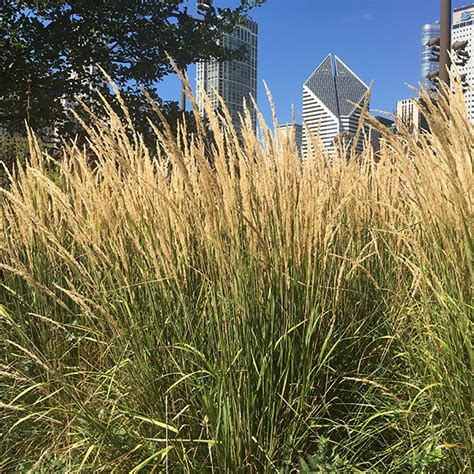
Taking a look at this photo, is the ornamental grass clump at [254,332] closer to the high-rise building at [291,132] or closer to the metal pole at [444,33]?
the high-rise building at [291,132]

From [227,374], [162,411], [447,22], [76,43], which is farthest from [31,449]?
[447,22]

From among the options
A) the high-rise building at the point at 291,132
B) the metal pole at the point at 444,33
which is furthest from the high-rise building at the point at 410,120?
the metal pole at the point at 444,33

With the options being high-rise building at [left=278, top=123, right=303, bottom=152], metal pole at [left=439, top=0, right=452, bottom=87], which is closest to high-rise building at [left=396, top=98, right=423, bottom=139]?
high-rise building at [left=278, top=123, right=303, bottom=152]

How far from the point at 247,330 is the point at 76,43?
23.9 feet

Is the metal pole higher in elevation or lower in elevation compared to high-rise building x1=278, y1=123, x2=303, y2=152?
higher

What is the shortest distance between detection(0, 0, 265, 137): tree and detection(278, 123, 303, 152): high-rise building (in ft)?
18.3

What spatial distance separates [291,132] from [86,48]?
21.9 feet

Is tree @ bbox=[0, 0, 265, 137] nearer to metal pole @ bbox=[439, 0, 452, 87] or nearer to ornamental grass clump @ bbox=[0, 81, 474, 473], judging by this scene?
metal pole @ bbox=[439, 0, 452, 87]

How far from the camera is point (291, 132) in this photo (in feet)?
6.48

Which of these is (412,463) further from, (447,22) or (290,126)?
(447,22)

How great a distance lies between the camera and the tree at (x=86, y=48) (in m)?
7.28

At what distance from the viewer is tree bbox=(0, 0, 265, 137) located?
728 cm

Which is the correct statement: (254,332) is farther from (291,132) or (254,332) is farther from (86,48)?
(86,48)

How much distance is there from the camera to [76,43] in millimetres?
7785
